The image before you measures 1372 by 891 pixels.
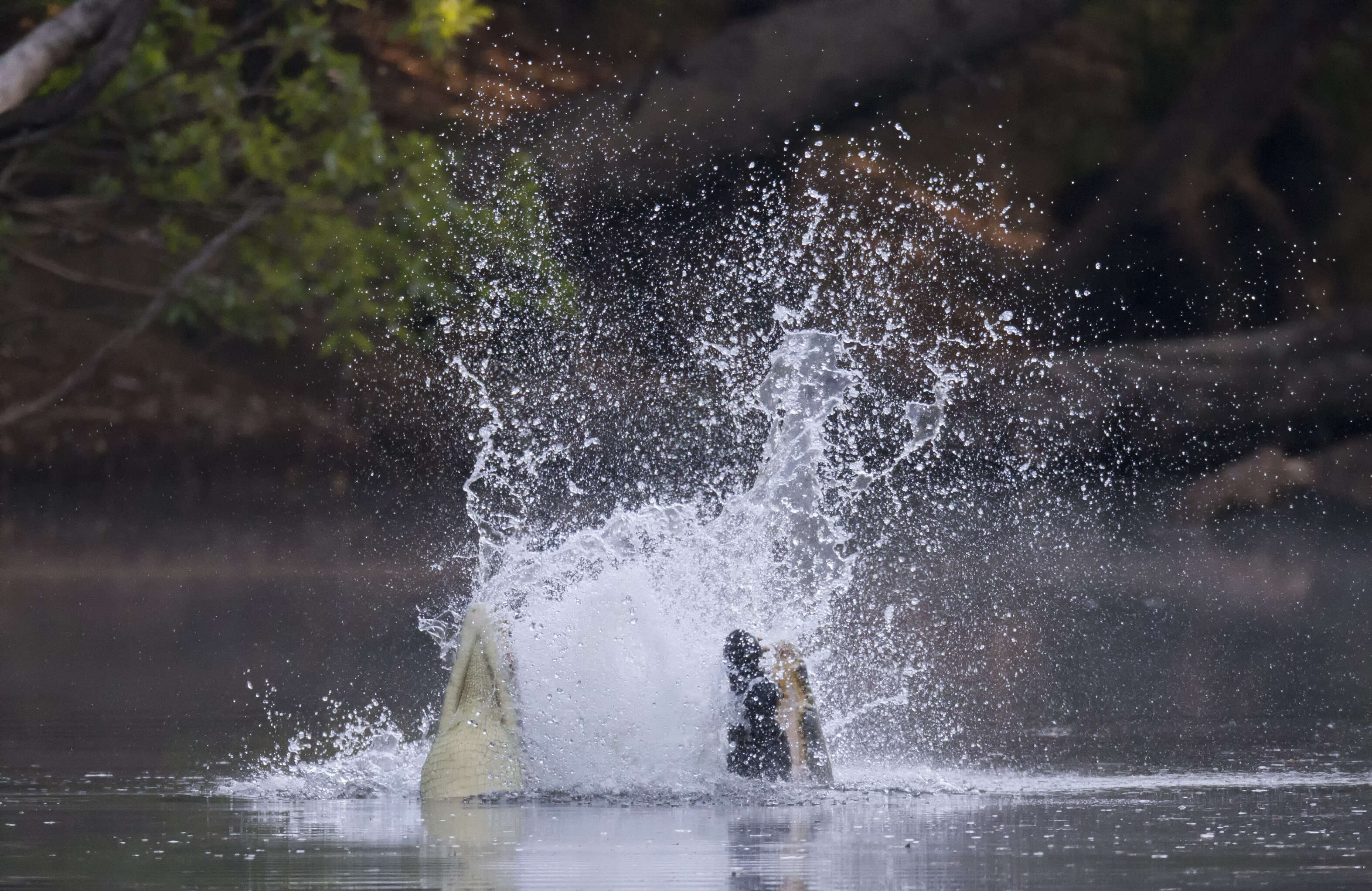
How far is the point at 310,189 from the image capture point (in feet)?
50.0

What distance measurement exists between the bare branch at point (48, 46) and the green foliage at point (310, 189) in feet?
4.25

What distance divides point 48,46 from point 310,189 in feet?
13.7

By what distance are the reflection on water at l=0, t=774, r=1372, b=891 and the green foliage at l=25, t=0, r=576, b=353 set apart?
8261mm

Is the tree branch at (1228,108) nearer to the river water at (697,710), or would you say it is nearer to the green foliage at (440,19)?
the river water at (697,710)

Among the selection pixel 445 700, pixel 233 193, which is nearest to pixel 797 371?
A: pixel 445 700

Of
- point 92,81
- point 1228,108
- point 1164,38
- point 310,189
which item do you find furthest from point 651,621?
point 1164,38

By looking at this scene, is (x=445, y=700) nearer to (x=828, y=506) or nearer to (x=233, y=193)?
(x=233, y=193)

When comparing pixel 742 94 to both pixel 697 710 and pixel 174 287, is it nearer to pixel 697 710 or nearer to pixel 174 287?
pixel 174 287

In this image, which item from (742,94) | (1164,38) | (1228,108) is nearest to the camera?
(742,94)

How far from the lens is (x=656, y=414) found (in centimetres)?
1800

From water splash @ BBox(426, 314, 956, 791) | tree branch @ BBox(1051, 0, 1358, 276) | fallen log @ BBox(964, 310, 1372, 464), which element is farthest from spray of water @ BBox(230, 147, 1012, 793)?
tree branch @ BBox(1051, 0, 1358, 276)

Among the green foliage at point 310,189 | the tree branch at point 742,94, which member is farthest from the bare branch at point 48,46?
the tree branch at point 742,94

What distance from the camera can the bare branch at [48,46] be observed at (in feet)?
35.3

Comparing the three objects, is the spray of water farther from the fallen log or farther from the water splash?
the fallen log
